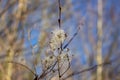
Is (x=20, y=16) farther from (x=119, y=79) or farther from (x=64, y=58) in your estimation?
(x=119, y=79)

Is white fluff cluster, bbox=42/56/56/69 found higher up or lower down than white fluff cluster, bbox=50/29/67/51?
lower down

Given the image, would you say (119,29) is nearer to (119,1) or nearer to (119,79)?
(119,1)

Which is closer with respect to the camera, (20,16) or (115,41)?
(20,16)

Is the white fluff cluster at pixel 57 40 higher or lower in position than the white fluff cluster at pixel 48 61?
higher

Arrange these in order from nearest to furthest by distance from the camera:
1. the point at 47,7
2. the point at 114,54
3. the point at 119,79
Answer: the point at 47,7
the point at 119,79
the point at 114,54

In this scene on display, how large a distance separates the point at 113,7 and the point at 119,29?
0.50 m

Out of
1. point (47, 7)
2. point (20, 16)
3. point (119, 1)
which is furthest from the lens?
point (119, 1)

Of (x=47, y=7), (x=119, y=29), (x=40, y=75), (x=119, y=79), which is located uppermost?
(x=40, y=75)

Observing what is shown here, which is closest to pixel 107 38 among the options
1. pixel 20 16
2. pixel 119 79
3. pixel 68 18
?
pixel 119 79

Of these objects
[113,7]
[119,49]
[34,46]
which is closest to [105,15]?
[113,7]

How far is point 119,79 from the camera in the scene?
23.0ft

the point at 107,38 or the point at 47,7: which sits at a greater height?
the point at 47,7

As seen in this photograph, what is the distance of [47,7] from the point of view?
558 cm

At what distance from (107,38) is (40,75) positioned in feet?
21.6
